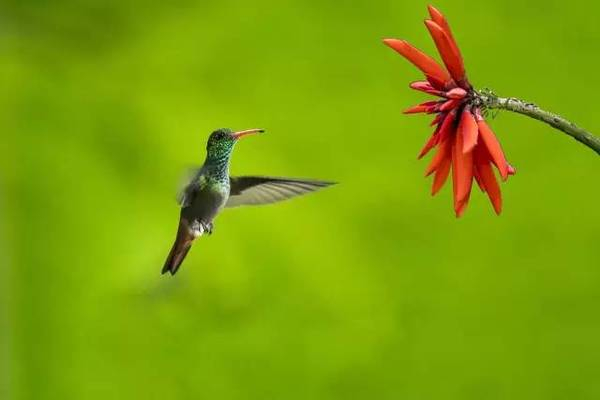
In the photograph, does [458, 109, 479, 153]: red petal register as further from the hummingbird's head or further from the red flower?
the hummingbird's head

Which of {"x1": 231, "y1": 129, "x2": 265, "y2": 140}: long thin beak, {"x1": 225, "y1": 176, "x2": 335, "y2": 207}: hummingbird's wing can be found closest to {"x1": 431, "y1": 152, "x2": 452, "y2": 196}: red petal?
{"x1": 231, "y1": 129, "x2": 265, "y2": 140}: long thin beak

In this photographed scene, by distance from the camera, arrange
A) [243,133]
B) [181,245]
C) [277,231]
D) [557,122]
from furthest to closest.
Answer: [277,231] → [181,245] → [243,133] → [557,122]

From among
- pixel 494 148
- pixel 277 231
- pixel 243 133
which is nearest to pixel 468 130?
pixel 494 148

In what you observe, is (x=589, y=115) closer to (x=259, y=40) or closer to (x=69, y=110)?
(x=259, y=40)

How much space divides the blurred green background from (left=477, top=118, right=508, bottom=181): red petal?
3.04ft

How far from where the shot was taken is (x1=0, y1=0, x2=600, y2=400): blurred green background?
1.41m

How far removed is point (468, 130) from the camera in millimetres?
447

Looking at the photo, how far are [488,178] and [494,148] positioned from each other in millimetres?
20

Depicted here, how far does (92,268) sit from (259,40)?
42 centimetres

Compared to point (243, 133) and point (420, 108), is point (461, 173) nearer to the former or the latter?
point (420, 108)

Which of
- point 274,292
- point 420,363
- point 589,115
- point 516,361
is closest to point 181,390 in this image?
point 274,292

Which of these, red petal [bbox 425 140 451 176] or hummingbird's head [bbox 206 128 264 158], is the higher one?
hummingbird's head [bbox 206 128 264 158]

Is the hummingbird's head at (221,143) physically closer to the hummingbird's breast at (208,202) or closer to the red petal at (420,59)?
the hummingbird's breast at (208,202)

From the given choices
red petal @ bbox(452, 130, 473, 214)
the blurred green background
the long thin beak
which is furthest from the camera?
the blurred green background
